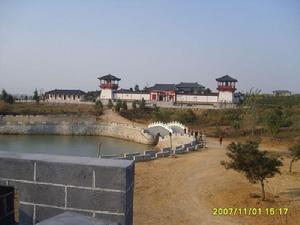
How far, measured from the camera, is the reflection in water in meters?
30.0

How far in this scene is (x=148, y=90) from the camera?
60.8m

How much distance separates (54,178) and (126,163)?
66 cm

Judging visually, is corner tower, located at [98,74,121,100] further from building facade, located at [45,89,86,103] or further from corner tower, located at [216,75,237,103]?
corner tower, located at [216,75,237,103]

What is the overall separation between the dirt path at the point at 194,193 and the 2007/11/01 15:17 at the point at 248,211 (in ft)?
0.68

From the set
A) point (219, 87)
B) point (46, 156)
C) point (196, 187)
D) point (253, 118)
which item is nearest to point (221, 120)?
point (253, 118)

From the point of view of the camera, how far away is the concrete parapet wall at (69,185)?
321 cm

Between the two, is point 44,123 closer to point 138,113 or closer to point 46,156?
point 138,113

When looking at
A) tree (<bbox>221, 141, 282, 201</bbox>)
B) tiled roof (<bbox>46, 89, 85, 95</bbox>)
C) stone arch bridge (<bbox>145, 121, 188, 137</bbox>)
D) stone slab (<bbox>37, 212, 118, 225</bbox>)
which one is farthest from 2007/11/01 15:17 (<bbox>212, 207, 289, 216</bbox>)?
tiled roof (<bbox>46, 89, 85, 95</bbox>)

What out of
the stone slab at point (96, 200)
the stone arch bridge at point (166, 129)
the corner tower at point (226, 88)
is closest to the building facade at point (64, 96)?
the corner tower at point (226, 88)

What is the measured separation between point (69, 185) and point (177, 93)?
54.8 metres

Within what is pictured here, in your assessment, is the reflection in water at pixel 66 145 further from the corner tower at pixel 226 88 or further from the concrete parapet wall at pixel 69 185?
the concrete parapet wall at pixel 69 185

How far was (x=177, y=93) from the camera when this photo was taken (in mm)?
57781

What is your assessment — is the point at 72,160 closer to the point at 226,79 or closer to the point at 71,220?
the point at 71,220

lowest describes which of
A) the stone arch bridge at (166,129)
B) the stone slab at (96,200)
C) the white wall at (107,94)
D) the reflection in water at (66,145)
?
the reflection in water at (66,145)
